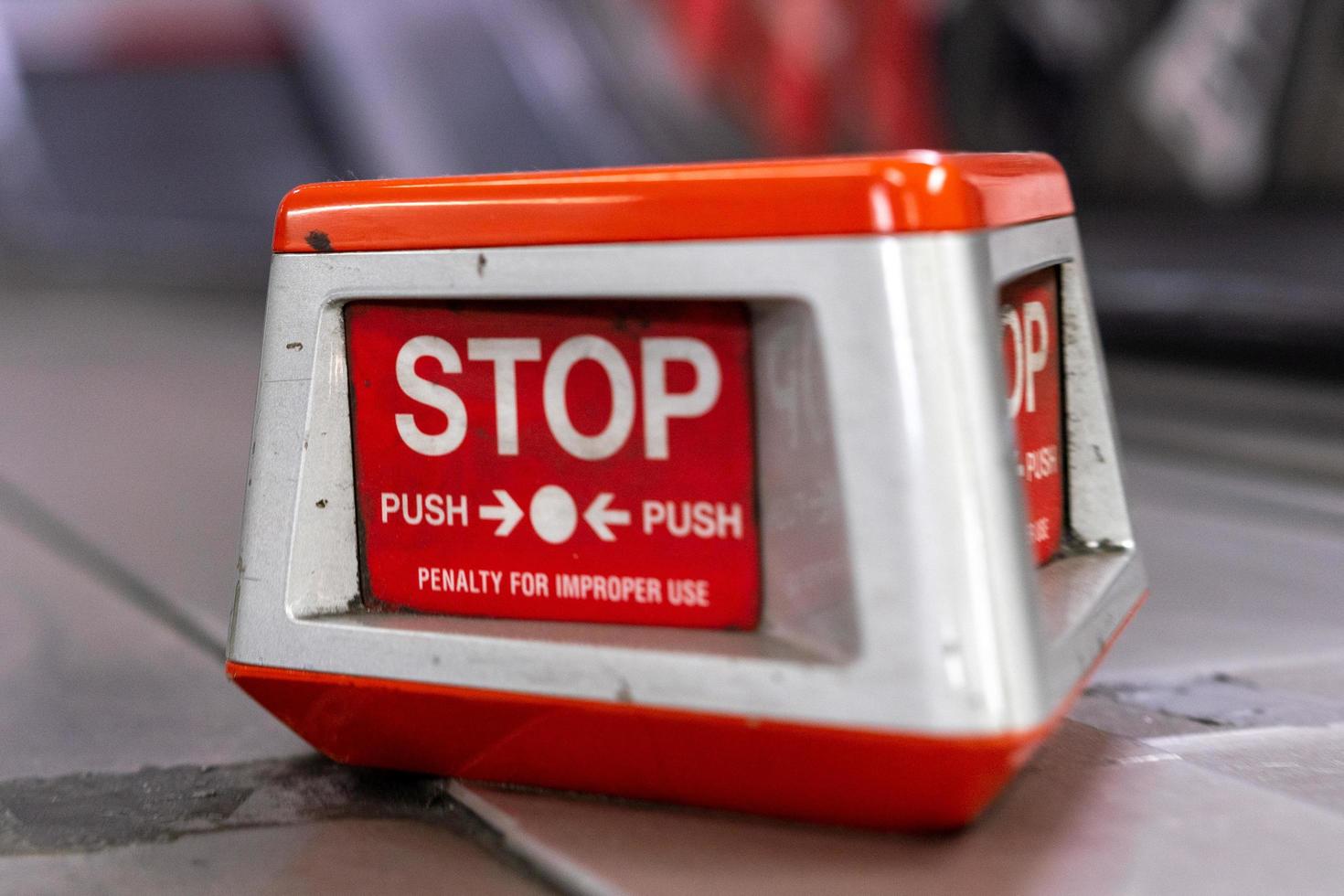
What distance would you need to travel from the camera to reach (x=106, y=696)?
2.95ft

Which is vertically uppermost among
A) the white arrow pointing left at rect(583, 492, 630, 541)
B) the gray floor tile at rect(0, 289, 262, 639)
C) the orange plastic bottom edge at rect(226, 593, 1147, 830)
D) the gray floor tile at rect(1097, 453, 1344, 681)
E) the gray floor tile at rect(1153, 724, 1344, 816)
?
the white arrow pointing left at rect(583, 492, 630, 541)

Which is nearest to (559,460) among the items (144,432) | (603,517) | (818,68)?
(603,517)

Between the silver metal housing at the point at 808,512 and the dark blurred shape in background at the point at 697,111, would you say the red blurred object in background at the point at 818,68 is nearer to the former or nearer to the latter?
the dark blurred shape in background at the point at 697,111

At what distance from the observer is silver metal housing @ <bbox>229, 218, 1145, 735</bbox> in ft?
1.72

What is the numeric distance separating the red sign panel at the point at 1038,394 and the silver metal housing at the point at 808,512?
3 centimetres

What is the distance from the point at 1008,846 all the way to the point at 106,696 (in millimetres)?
628

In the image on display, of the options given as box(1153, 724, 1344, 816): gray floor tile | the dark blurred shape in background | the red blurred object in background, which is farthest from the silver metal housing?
the red blurred object in background

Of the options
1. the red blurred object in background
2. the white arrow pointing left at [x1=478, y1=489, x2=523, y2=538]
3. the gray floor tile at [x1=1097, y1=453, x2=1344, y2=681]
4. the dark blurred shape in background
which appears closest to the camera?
the white arrow pointing left at [x1=478, y1=489, x2=523, y2=538]

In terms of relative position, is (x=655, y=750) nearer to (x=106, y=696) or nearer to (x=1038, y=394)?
(x=1038, y=394)

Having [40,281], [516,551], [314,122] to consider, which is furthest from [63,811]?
[314,122]

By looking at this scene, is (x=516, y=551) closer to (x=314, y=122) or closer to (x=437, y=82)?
(x=437, y=82)

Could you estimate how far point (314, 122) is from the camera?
6195mm

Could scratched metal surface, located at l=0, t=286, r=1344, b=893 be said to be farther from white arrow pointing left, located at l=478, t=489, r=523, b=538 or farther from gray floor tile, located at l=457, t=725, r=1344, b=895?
white arrow pointing left, located at l=478, t=489, r=523, b=538

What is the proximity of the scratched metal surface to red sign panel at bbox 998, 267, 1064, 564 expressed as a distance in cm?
13
